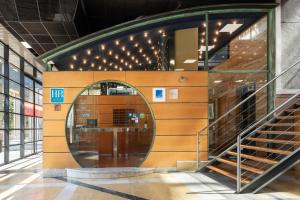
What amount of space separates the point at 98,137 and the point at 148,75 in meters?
3.30

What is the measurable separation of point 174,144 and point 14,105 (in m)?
6.97

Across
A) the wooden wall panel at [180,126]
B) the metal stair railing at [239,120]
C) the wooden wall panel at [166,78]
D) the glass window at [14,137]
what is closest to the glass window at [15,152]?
the glass window at [14,137]

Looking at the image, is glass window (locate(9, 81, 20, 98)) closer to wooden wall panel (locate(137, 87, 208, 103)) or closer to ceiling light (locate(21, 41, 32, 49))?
ceiling light (locate(21, 41, 32, 49))

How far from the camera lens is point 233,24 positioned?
399 inches

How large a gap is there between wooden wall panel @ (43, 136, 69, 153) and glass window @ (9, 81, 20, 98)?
417cm

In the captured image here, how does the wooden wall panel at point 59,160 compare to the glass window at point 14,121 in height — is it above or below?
below

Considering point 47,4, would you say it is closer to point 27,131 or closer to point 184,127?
point 184,127

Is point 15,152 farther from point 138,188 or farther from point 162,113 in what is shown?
point 138,188

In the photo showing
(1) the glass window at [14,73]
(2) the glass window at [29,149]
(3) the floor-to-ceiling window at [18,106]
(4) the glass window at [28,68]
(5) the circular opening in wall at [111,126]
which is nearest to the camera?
(5) the circular opening in wall at [111,126]

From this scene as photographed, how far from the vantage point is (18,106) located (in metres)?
13.8

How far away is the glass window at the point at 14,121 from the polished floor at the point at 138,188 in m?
3.86

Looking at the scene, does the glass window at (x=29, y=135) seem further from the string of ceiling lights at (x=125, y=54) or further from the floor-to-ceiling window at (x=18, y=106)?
the string of ceiling lights at (x=125, y=54)

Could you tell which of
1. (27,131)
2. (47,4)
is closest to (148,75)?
(47,4)

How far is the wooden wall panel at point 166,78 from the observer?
9398 mm
